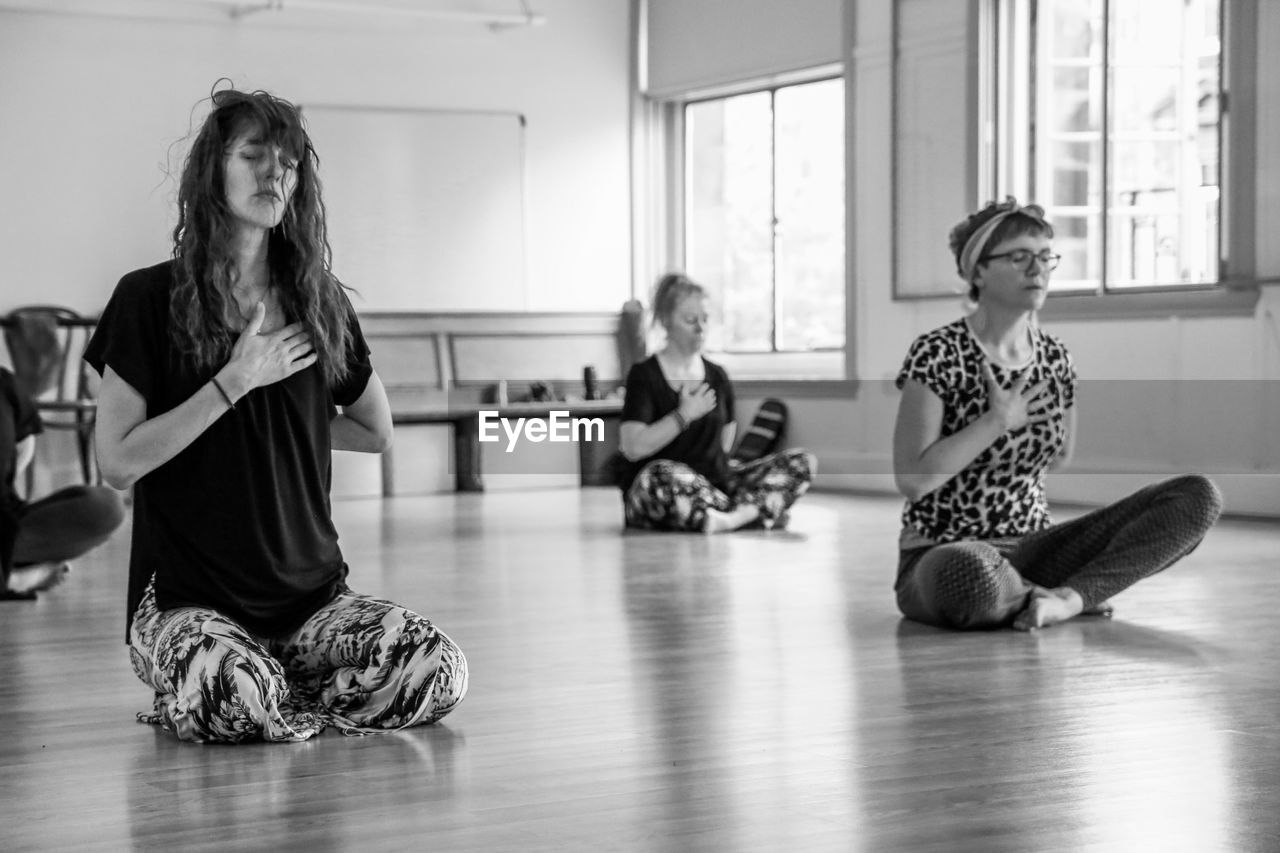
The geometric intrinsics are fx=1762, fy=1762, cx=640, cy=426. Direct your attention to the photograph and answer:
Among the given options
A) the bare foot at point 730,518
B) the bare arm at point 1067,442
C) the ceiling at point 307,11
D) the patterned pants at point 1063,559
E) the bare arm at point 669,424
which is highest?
the ceiling at point 307,11

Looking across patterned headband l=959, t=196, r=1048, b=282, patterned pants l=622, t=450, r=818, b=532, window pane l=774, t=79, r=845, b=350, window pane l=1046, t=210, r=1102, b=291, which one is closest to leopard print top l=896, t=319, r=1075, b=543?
patterned headband l=959, t=196, r=1048, b=282

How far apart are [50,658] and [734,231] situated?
24.5 feet

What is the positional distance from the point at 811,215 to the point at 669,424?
3.97m

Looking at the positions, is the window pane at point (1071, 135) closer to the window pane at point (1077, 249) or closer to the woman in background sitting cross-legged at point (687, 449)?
the window pane at point (1077, 249)

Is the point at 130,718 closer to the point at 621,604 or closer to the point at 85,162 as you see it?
the point at 621,604

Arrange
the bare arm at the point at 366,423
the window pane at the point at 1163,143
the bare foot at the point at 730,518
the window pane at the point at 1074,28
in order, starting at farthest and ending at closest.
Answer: the window pane at the point at 1074,28, the window pane at the point at 1163,143, the bare foot at the point at 730,518, the bare arm at the point at 366,423

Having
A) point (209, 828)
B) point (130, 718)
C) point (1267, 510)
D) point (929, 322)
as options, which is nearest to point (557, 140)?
point (929, 322)

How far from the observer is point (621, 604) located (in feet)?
15.9

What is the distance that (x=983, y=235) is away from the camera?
419cm

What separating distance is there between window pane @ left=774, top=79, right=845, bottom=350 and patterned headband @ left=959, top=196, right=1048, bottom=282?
19.1 ft

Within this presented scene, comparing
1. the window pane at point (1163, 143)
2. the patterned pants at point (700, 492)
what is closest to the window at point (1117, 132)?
the window pane at point (1163, 143)

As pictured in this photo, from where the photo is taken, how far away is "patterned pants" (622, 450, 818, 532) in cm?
693

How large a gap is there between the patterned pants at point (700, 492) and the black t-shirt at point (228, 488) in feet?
12.9

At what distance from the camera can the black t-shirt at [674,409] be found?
677cm
